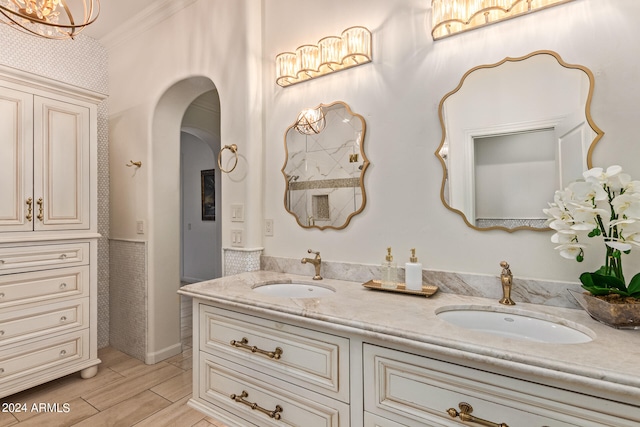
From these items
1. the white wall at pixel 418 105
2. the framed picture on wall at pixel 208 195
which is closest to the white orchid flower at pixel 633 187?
the white wall at pixel 418 105

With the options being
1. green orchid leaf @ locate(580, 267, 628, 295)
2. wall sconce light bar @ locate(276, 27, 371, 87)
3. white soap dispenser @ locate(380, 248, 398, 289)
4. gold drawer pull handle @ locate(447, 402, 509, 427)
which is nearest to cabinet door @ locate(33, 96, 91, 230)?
wall sconce light bar @ locate(276, 27, 371, 87)

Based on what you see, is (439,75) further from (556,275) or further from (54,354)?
(54,354)

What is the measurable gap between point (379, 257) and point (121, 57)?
9.93 ft

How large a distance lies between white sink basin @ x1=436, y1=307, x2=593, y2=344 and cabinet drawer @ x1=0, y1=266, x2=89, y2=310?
2.51 metres

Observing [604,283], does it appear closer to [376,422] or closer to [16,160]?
[376,422]

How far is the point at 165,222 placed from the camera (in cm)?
280

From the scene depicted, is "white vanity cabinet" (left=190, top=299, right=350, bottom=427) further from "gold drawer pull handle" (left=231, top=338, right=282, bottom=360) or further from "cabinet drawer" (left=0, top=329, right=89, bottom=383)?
"cabinet drawer" (left=0, top=329, right=89, bottom=383)

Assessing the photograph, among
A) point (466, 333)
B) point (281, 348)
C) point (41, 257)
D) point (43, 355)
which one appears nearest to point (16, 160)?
point (41, 257)

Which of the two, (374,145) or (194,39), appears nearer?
(374,145)

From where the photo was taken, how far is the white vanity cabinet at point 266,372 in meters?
1.17

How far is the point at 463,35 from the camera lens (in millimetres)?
1498

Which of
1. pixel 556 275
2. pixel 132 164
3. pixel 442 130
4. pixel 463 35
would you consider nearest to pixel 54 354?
pixel 132 164

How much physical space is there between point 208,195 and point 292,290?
3824 mm

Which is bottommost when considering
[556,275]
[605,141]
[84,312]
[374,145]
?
[84,312]
